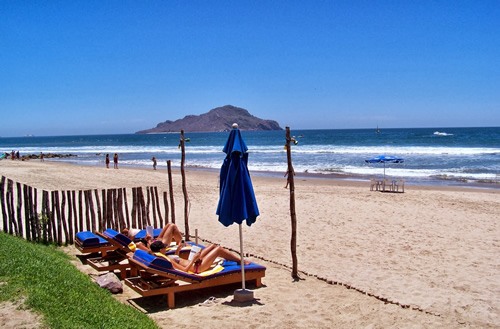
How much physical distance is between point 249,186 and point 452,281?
3.94 m

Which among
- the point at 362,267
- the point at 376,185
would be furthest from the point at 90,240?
the point at 376,185

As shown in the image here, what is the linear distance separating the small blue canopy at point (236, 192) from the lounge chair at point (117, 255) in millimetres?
1826

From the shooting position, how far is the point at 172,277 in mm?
6836

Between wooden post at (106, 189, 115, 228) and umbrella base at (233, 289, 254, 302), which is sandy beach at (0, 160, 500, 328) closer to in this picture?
umbrella base at (233, 289, 254, 302)

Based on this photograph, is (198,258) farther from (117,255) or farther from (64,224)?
(64,224)

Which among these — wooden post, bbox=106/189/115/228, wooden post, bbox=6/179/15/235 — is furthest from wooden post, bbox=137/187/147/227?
wooden post, bbox=6/179/15/235

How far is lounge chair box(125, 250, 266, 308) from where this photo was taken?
6766 millimetres

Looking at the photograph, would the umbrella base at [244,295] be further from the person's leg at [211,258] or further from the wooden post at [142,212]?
the wooden post at [142,212]

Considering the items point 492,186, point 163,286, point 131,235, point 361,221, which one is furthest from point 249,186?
point 492,186

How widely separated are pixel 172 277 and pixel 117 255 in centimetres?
213

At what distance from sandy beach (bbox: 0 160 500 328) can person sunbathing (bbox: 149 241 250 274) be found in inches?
18.2

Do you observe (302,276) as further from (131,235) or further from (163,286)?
(131,235)

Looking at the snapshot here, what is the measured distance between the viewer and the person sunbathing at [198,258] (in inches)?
288

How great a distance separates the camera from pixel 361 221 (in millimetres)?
13305
